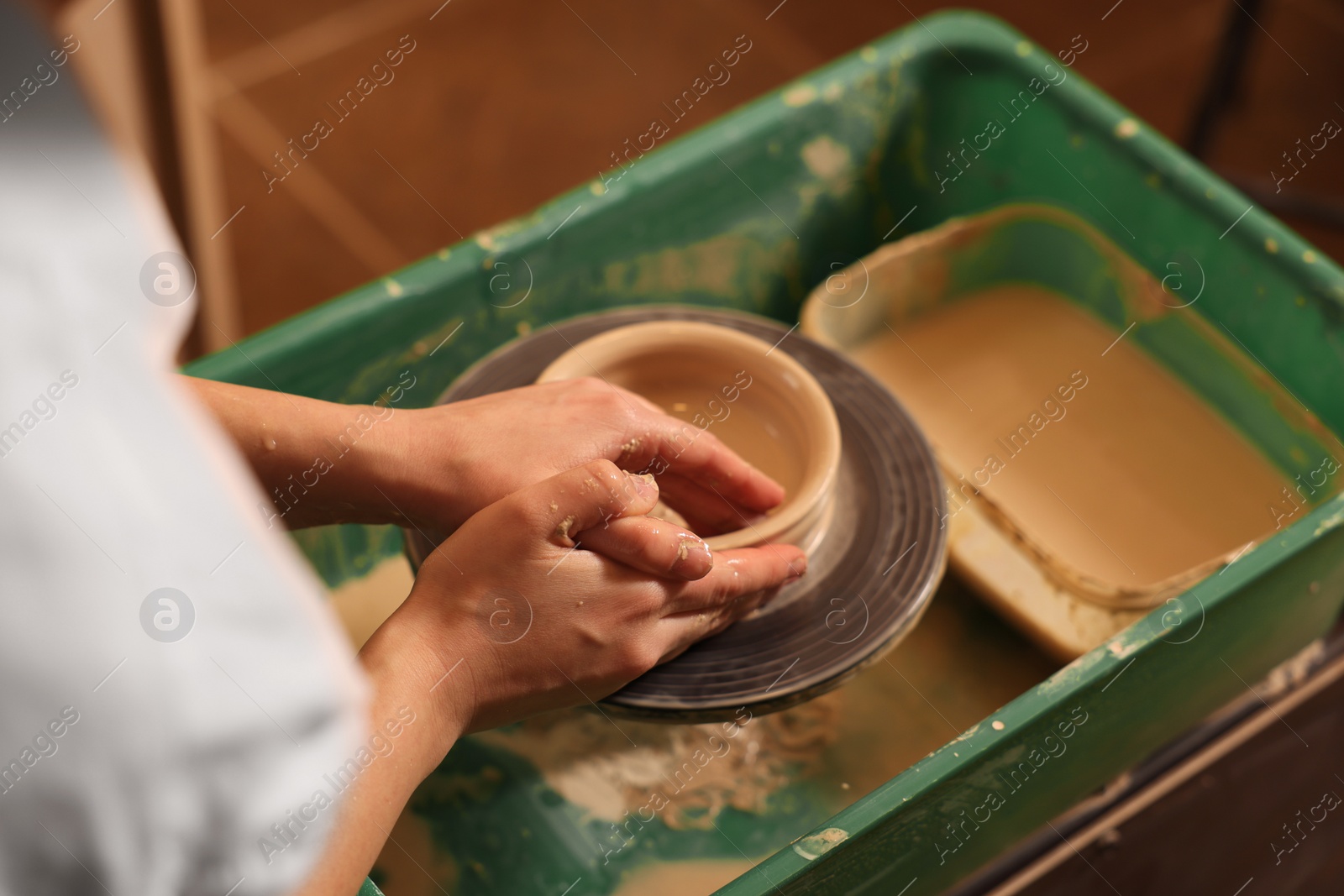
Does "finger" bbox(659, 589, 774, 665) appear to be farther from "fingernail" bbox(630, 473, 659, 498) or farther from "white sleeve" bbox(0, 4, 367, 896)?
"white sleeve" bbox(0, 4, 367, 896)

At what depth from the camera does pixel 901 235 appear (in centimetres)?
130

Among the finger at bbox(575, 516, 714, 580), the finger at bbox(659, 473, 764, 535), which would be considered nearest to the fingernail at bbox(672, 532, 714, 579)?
the finger at bbox(575, 516, 714, 580)

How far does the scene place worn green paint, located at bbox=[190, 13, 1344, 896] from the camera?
801mm

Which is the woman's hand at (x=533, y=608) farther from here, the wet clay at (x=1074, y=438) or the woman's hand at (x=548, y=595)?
the wet clay at (x=1074, y=438)

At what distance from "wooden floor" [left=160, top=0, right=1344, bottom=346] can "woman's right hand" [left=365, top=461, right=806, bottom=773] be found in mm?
1245

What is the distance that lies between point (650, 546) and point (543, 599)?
0.25 feet

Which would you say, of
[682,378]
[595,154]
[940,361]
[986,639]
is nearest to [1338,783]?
[986,639]

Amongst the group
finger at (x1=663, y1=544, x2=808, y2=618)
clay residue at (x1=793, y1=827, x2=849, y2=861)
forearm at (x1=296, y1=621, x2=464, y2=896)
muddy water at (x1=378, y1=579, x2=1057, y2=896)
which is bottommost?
muddy water at (x1=378, y1=579, x2=1057, y2=896)

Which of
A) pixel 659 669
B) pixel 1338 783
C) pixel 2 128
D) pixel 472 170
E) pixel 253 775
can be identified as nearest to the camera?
pixel 253 775

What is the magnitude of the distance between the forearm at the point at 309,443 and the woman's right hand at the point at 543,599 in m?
0.10

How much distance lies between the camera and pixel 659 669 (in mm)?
840

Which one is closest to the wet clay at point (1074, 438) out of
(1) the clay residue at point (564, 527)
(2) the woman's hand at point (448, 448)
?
(2) the woman's hand at point (448, 448)

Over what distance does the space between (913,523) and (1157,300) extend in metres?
0.42

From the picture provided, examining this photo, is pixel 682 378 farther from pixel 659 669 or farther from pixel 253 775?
pixel 253 775
